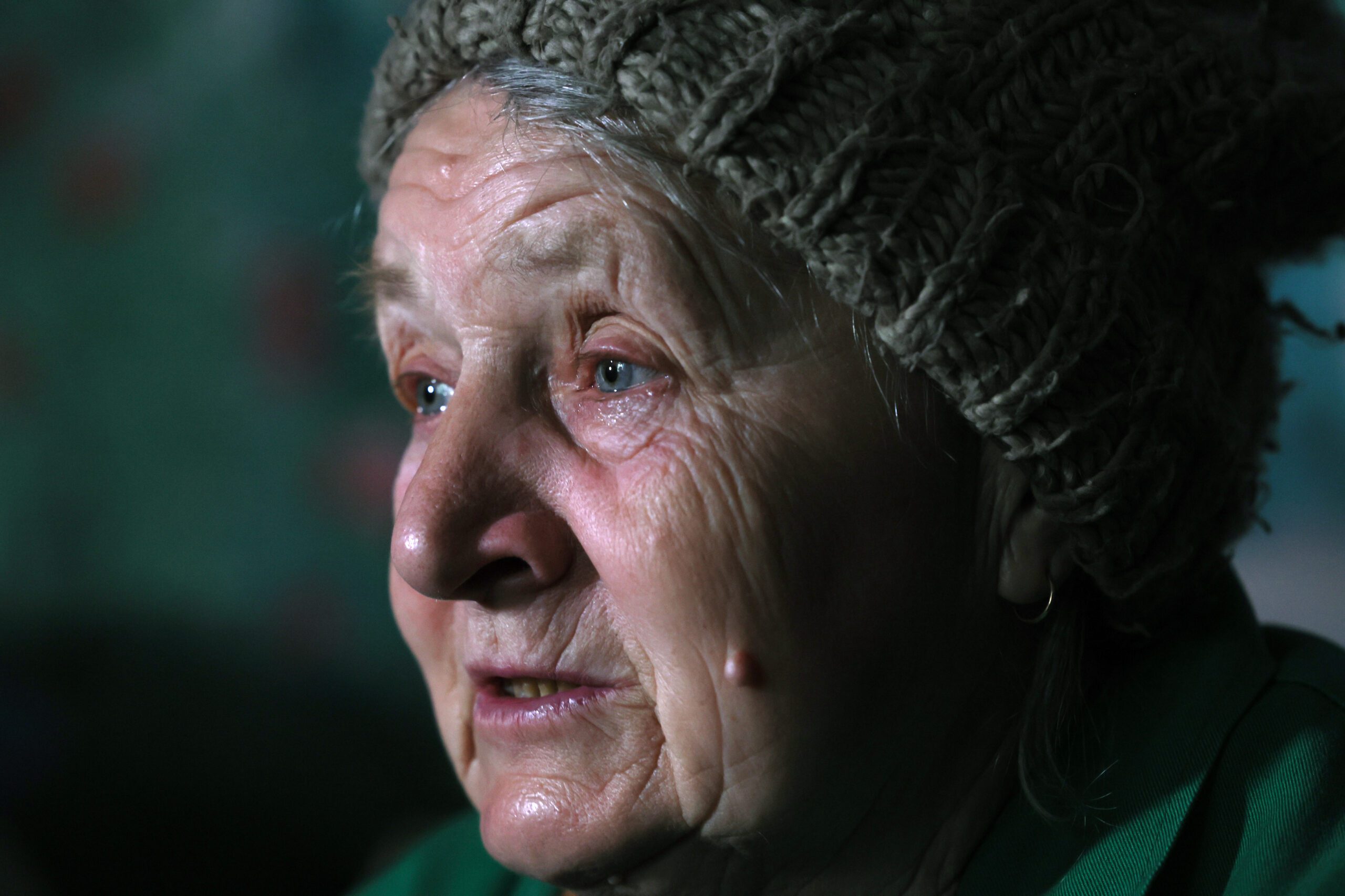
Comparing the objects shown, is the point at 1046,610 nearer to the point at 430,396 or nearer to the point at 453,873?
the point at 430,396

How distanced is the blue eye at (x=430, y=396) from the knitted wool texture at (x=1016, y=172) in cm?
33

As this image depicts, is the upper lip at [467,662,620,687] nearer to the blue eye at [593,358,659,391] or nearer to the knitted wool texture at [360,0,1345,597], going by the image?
Answer: the blue eye at [593,358,659,391]

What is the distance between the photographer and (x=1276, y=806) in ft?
3.08

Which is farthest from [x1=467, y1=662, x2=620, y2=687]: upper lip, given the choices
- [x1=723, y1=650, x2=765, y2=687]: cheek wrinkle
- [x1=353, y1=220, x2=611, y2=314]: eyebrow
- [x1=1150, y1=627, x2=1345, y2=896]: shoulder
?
[x1=1150, y1=627, x2=1345, y2=896]: shoulder

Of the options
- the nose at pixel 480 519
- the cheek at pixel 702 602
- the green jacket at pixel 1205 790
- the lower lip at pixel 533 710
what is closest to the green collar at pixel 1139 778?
the green jacket at pixel 1205 790

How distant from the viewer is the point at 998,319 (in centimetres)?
86

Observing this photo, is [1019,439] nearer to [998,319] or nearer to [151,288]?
[998,319]

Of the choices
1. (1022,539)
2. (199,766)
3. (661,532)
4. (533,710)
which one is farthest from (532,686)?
(199,766)

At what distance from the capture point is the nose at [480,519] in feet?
3.04

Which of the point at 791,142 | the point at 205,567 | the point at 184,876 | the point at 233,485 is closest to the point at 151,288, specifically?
the point at 233,485

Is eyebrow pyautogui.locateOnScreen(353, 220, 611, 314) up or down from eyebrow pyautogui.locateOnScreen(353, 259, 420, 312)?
up

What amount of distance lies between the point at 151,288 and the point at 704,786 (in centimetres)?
212

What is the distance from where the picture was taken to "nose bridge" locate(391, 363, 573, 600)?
927 millimetres

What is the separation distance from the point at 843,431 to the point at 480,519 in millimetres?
327
